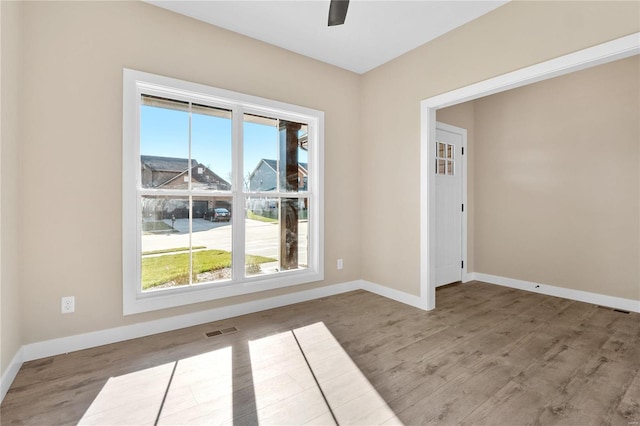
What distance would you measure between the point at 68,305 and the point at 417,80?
405 cm

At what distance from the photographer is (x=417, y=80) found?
3.53 m

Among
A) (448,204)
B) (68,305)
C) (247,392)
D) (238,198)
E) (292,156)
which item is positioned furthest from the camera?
(448,204)

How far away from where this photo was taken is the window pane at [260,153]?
11.1 ft

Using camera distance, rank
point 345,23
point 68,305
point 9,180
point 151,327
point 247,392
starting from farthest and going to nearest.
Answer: point 345,23 → point 151,327 → point 68,305 → point 9,180 → point 247,392

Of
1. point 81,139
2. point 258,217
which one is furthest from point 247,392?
point 81,139

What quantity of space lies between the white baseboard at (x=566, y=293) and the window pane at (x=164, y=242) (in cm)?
426

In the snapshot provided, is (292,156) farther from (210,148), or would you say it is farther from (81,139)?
(81,139)

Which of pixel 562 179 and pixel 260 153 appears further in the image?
pixel 562 179

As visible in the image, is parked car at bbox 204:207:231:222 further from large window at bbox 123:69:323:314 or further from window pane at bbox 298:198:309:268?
window pane at bbox 298:198:309:268

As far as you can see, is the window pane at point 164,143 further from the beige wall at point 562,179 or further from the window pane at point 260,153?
the beige wall at point 562,179

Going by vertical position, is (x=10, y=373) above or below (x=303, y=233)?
below

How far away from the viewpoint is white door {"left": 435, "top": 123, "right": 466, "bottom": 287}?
14.1 ft

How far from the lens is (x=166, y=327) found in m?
2.83

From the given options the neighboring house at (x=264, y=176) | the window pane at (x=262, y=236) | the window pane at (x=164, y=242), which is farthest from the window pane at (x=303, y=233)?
the window pane at (x=164, y=242)
